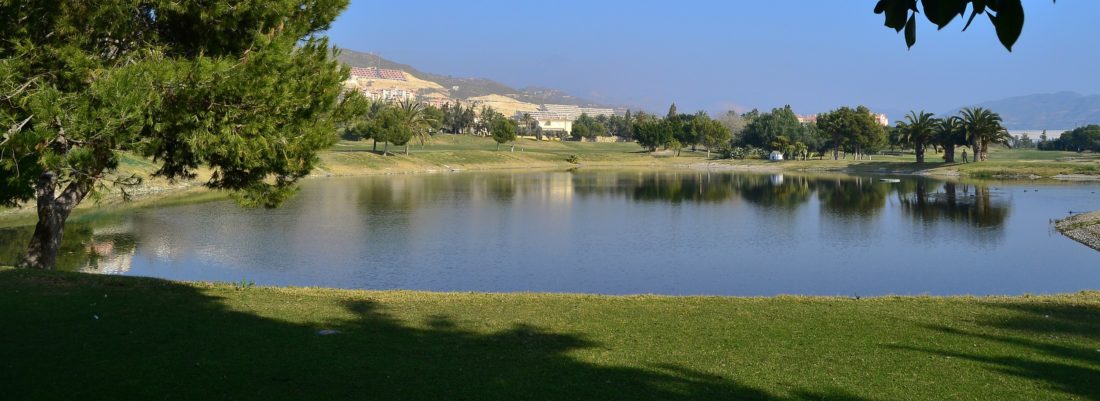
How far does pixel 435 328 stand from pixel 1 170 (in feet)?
25.9

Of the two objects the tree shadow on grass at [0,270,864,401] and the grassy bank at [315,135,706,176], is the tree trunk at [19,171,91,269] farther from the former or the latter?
the grassy bank at [315,135,706,176]

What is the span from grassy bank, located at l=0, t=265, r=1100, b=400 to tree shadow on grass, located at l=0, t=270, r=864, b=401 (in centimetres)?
3

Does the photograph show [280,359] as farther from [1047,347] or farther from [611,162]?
[611,162]

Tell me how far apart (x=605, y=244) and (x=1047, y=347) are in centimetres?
2475

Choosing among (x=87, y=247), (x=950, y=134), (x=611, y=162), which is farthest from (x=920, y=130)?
(x=87, y=247)

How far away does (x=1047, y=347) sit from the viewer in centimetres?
1099

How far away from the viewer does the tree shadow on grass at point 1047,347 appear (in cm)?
933

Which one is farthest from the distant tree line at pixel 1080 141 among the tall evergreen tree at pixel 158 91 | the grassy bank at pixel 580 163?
the tall evergreen tree at pixel 158 91

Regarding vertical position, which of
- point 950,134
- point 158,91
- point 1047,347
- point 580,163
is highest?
point 950,134

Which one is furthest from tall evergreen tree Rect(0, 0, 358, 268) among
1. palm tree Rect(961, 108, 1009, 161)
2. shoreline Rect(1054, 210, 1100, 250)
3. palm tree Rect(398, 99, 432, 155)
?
palm tree Rect(961, 108, 1009, 161)

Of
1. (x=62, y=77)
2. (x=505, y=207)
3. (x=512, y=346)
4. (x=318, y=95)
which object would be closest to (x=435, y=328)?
(x=512, y=346)

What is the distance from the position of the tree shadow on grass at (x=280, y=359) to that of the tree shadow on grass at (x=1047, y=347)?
2.79 meters

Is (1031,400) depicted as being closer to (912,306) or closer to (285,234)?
(912,306)

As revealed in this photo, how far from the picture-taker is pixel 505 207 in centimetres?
5275
